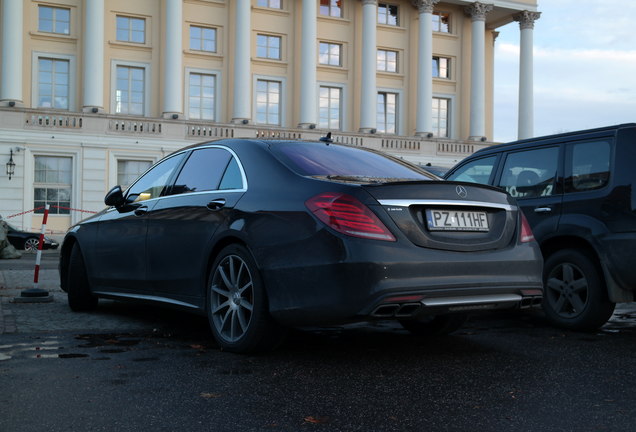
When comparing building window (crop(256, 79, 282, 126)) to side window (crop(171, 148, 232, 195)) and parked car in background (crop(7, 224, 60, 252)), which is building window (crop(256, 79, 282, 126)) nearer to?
parked car in background (crop(7, 224, 60, 252))

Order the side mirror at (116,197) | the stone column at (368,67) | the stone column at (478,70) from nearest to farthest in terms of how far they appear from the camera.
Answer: the side mirror at (116,197), the stone column at (368,67), the stone column at (478,70)

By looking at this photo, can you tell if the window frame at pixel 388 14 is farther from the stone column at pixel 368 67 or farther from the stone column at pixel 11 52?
the stone column at pixel 11 52

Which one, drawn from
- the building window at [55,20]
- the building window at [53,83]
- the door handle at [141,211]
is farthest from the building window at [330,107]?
the door handle at [141,211]

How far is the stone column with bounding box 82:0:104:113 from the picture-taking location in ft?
121

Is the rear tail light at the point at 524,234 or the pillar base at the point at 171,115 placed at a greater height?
the pillar base at the point at 171,115

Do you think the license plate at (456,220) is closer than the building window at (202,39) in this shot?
Yes

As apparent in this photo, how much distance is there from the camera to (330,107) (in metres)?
44.3

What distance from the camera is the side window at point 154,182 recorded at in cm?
638

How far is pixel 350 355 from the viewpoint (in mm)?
5109

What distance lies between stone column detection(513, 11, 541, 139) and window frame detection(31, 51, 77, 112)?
2732 cm

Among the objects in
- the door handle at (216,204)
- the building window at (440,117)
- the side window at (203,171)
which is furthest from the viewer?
the building window at (440,117)

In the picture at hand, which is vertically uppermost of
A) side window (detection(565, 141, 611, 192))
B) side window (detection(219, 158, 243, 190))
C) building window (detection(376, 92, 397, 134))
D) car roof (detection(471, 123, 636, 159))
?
building window (detection(376, 92, 397, 134))

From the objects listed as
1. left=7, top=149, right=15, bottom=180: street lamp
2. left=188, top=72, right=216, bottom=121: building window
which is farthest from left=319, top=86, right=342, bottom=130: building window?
left=7, top=149, right=15, bottom=180: street lamp

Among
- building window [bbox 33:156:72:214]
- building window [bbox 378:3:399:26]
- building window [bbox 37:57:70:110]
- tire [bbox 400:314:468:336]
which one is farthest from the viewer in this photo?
building window [bbox 378:3:399:26]
